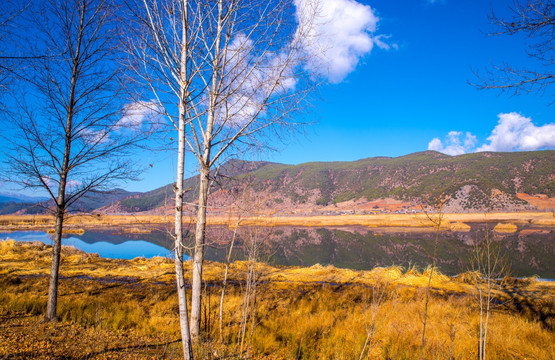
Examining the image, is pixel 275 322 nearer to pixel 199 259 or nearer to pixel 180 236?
pixel 199 259

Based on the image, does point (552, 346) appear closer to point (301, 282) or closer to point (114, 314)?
point (301, 282)

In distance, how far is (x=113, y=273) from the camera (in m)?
12.9

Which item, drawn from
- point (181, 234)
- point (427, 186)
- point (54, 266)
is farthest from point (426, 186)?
point (181, 234)

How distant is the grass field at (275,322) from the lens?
4.70 m

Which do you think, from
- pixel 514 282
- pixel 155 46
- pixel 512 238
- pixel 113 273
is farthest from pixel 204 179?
pixel 512 238

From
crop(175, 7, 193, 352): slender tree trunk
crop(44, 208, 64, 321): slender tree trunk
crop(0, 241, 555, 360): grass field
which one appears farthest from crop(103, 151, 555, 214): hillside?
crop(175, 7, 193, 352): slender tree trunk

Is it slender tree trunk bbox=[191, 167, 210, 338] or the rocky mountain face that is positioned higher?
the rocky mountain face

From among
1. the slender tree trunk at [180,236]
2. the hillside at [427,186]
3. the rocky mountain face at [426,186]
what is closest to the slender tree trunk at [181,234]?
the slender tree trunk at [180,236]

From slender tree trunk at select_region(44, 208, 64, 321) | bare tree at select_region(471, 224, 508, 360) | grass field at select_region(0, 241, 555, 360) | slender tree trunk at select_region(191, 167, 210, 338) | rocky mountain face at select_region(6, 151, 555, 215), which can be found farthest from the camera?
rocky mountain face at select_region(6, 151, 555, 215)

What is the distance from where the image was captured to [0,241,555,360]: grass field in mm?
4703

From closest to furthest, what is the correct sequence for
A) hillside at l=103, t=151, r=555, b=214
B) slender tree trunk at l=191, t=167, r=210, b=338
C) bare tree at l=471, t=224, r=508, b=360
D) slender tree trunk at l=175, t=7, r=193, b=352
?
slender tree trunk at l=175, t=7, r=193, b=352 → bare tree at l=471, t=224, r=508, b=360 → slender tree trunk at l=191, t=167, r=210, b=338 → hillside at l=103, t=151, r=555, b=214

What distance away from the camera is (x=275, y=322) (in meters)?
6.74

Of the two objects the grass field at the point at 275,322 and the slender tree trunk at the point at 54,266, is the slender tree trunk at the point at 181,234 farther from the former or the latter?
the slender tree trunk at the point at 54,266

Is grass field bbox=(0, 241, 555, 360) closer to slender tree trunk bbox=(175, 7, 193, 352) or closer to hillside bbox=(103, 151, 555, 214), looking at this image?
slender tree trunk bbox=(175, 7, 193, 352)
